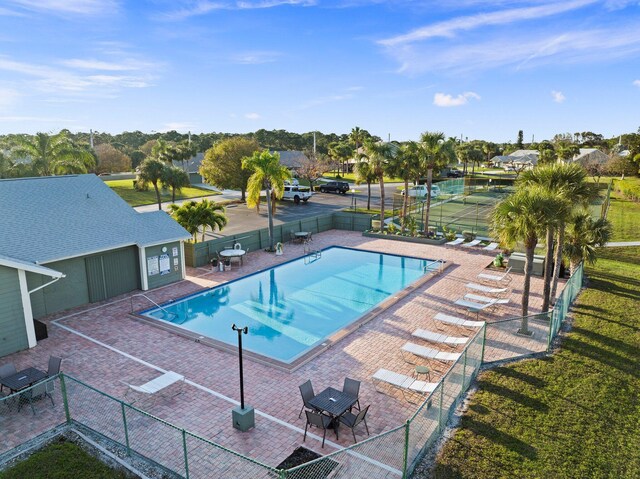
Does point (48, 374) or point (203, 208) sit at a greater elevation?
point (203, 208)

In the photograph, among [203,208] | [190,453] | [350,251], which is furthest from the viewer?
[350,251]

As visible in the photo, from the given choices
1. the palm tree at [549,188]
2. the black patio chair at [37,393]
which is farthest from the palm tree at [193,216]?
the palm tree at [549,188]

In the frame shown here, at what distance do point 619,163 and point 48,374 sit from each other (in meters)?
74.7

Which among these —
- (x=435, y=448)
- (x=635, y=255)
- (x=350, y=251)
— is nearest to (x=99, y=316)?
(x=435, y=448)

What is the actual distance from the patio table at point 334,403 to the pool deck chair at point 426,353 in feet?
11.8

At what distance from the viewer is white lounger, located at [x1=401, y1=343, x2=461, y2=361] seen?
43.4 feet

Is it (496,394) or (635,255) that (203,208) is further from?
(635,255)

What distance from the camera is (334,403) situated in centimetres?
1028

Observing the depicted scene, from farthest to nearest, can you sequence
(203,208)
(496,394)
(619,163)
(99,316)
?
(619,163), (203,208), (99,316), (496,394)

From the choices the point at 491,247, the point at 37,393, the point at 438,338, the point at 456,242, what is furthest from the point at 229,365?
the point at 491,247

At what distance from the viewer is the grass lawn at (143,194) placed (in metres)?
47.7

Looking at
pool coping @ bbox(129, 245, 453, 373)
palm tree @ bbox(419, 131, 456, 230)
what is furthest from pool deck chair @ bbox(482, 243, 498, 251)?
pool coping @ bbox(129, 245, 453, 373)

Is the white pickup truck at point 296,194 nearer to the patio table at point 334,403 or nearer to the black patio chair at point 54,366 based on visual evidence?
the black patio chair at point 54,366

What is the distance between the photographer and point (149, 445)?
970cm
